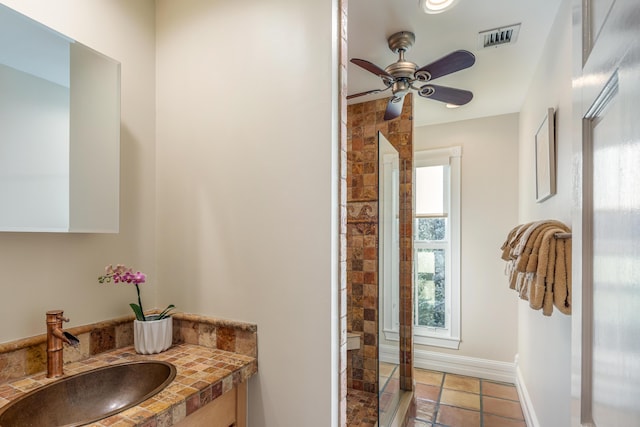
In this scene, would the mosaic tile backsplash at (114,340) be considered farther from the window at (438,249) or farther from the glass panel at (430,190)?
the glass panel at (430,190)

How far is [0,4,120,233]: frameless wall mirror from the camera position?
1.02 metres

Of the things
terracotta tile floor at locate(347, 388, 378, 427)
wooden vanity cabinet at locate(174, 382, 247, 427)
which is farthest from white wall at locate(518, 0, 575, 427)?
wooden vanity cabinet at locate(174, 382, 247, 427)

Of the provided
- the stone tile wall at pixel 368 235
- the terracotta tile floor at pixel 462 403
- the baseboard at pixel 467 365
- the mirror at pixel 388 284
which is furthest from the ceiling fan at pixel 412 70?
the baseboard at pixel 467 365

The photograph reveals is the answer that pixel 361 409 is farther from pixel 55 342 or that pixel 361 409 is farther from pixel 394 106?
pixel 394 106

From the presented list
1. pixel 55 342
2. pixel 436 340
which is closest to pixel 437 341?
pixel 436 340

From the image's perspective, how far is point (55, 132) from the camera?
113 centimetres

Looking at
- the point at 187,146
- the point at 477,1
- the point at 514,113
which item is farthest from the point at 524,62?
the point at 187,146

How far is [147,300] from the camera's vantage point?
58.3 inches

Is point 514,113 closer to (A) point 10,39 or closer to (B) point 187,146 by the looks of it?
(B) point 187,146

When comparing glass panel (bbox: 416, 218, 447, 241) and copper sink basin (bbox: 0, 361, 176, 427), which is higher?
glass panel (bbox: 416, 218, 447, 241)

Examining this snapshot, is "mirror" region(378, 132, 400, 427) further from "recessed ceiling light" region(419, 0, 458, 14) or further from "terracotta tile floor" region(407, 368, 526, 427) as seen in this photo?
"recessed ceiling light" region(419, 0, 458, 14)

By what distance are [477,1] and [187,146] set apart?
158cm

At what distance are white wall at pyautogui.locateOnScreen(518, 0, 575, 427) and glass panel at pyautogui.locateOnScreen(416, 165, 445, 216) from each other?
0.90 metres

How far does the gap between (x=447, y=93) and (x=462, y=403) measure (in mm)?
2430
